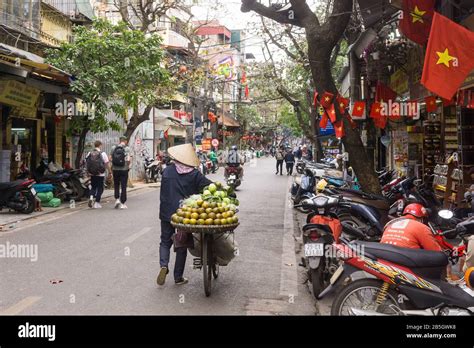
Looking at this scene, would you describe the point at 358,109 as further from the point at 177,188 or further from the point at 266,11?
the point at 177,188

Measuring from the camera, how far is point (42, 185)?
45.6ft

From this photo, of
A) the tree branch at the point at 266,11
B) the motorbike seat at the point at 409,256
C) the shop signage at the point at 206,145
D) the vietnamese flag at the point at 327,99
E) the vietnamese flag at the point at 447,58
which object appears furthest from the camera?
the shop signage at the point at 206,145

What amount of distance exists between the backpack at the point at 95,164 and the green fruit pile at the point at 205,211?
26.2 feet

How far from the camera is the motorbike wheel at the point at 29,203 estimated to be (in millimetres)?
12062

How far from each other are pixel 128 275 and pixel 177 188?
1395mm

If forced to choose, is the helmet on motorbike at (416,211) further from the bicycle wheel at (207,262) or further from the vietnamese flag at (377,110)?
the vietnamese flag at (377,110)

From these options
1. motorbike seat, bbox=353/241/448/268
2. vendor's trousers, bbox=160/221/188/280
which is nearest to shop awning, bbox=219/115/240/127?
vendor's trousers, bbox=160/221/188/280

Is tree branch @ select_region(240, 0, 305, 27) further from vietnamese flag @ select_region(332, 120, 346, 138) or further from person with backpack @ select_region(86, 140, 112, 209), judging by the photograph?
person with backpack @ select_region(86, 140, 112, 209)

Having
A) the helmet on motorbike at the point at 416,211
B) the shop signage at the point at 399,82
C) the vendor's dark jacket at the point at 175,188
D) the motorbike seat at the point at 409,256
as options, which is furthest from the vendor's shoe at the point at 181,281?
the shop signage at the point at 399,82

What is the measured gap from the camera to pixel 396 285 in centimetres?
421

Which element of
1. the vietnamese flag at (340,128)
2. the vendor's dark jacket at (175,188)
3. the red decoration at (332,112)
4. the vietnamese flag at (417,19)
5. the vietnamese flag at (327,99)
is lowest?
the vendor's dark jacket at (175,188)

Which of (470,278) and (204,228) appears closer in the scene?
(470,278)

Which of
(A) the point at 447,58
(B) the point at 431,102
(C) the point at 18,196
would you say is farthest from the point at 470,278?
(C) the point at 18,196

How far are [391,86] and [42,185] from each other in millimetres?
11078
